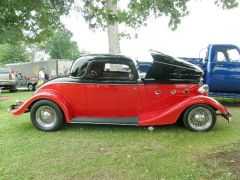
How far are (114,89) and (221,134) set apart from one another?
100 inches

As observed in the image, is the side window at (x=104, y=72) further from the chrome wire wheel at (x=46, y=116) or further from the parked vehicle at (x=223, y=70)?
the parked vehicle at (x=223, y=70)

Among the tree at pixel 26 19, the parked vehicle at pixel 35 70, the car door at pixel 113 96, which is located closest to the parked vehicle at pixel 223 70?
the car door at pixel 113 96

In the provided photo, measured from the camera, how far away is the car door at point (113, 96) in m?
4.23

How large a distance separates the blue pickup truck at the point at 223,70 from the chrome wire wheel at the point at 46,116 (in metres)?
3.49

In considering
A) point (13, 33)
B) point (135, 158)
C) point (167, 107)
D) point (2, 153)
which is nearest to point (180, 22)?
point (167, 107)

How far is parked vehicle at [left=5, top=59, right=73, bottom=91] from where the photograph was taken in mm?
16156

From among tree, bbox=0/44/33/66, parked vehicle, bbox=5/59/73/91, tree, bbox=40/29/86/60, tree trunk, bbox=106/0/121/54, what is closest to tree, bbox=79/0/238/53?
tree trunk, bbox=106/0/121/54

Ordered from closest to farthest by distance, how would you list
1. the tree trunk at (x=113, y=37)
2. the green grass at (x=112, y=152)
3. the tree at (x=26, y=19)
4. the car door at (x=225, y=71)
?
the green grass at (x=112, y=152)
the car door at (x=225, y=71)
the tree trunk at (x=113, y=37)
the tree at (x=26, y=19)

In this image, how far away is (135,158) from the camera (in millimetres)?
3031

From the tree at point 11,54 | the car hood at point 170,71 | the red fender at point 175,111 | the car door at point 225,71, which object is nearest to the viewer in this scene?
the red fender at point 175,111

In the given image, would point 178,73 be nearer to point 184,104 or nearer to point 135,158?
point 184,104

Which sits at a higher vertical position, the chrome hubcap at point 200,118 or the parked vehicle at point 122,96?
the parked vehicle at point 122,96

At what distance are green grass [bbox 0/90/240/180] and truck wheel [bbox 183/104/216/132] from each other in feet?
0.52

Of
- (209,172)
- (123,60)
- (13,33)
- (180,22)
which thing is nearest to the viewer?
(209,172)
